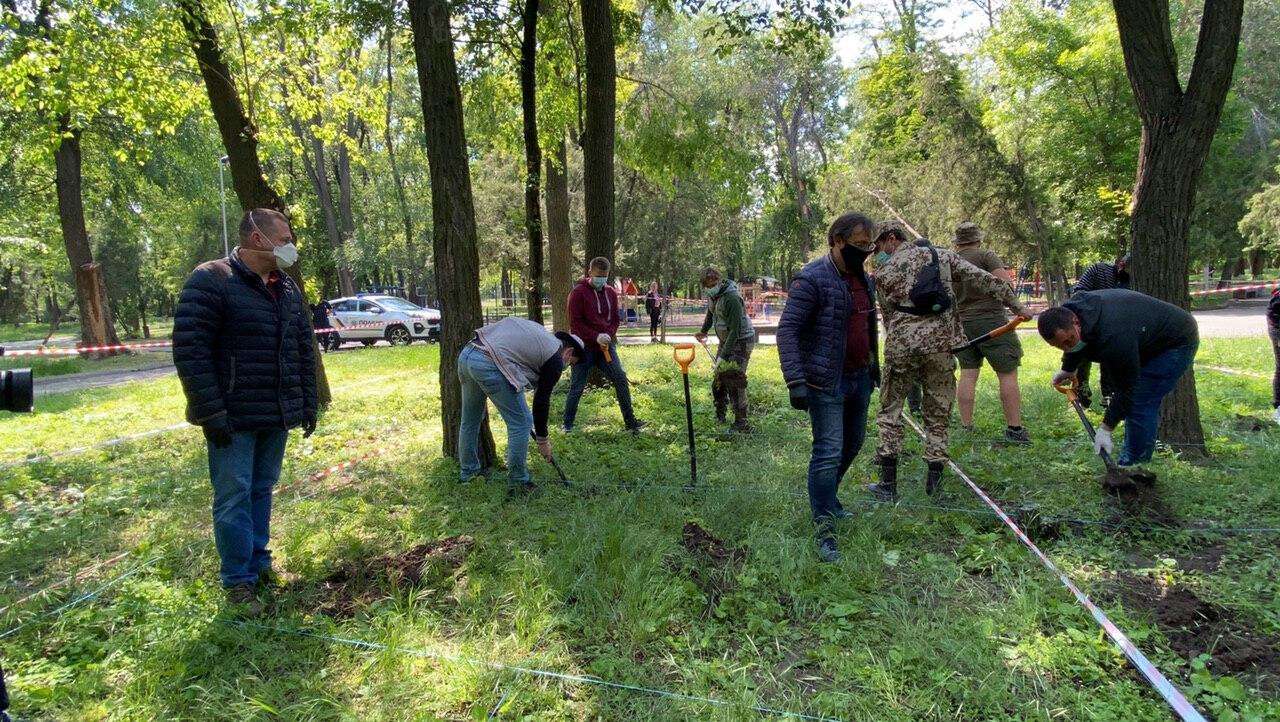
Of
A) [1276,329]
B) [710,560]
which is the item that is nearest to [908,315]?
[710,560]

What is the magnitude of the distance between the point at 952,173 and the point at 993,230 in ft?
6.45

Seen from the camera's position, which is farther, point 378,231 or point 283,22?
point 378,231

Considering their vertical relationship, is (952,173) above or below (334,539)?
above

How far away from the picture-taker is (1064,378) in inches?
172

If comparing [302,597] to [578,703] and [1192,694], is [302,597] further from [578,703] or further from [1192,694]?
[1192,694]

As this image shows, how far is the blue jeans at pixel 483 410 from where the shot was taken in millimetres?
4488

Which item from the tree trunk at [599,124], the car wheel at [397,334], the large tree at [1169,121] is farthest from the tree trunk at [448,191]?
the car wheel at [397,334]

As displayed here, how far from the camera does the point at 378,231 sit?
2977 cm

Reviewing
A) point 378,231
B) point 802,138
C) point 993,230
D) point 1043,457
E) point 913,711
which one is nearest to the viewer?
point 913,711

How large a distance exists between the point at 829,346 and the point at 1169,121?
330cm

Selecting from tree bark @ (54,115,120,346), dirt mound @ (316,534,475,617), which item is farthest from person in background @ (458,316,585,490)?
tree bark @ (54,115,120,346)

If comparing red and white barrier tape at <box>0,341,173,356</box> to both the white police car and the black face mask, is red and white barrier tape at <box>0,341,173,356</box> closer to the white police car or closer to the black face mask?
the white police car

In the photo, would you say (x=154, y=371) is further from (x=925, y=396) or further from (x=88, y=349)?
(x=925, y=396)

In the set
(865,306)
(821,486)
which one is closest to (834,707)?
(821,486)
